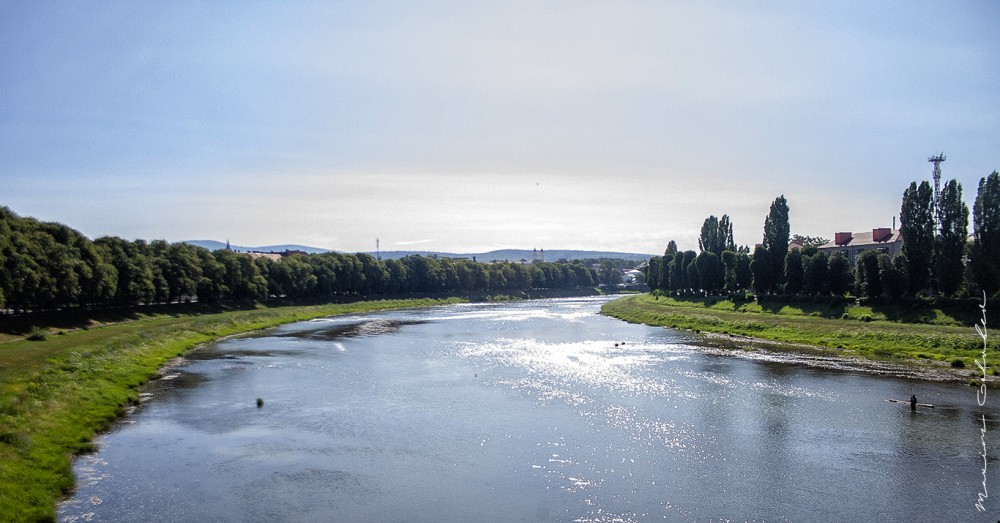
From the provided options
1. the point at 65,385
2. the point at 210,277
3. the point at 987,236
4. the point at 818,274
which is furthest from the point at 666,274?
the point at 65,385

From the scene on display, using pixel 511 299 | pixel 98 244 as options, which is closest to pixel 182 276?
pixel 98 244

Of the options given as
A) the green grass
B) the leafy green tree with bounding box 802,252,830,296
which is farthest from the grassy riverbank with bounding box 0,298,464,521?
the leafy green tree with bounding box 802,252,830,296

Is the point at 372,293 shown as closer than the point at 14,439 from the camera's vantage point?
No

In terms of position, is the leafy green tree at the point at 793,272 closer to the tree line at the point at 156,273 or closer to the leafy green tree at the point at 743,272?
the leafy green tree at the point at 743,272

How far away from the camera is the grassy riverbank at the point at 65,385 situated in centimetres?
2336

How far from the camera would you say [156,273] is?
294ft

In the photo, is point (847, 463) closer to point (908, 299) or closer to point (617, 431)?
point (617, 431)

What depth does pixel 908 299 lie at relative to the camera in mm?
68375

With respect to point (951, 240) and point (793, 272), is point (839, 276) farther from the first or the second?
point (951, 240)

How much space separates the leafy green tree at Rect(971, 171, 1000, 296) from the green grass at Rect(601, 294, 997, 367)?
370 centimetres

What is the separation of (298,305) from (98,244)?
129 feet

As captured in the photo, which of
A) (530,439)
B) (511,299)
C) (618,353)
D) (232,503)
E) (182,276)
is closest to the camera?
(232,503)

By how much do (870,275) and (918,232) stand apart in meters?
6.17

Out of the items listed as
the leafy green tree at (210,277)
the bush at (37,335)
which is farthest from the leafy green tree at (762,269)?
the bush at (37,335)
